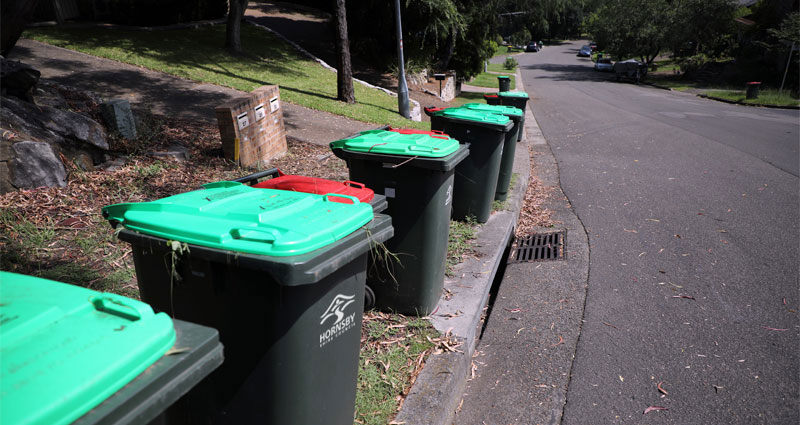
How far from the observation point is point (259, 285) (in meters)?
1.90

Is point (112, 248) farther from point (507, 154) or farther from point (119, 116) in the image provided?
point (507, 154)

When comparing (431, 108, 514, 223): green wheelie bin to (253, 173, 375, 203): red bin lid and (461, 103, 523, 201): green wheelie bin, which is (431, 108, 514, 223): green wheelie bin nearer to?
(461, 103, 523, 201): green wheelie bin

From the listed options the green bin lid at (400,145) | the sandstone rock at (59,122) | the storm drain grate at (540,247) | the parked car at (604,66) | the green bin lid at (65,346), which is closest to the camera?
the green bin lid at (65,346)

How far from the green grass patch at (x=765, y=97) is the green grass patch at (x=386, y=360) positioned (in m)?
23.0

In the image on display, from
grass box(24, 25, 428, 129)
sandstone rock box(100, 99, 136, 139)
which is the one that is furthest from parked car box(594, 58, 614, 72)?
sandstone rock box(100, 99, 136, 139)

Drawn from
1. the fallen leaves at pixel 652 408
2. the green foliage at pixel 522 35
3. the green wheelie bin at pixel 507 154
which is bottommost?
the fallen leaves at pixel 652 408

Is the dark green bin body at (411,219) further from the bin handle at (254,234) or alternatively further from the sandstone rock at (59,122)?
the sandstone rock at (59,122)

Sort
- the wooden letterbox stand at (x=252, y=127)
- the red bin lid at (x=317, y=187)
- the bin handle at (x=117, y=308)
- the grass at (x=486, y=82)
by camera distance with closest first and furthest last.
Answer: the bin handle at (x=117, y=308), the red bin lid at (x=317, y=187), the wooden letterbox stand at (x=252, y=127), the grass at (x=486, y=82)

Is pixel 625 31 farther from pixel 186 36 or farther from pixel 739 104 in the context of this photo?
pixel 186 36

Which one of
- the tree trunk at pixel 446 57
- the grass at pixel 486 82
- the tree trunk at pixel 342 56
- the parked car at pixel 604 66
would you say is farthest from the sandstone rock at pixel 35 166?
the parked car at pixel 604 66

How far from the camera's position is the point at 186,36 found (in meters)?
16.5

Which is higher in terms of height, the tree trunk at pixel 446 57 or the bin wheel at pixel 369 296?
the tree trunk at pixel 446 57

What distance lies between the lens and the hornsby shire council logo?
2.11m

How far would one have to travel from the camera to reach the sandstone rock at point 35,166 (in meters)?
4.55
